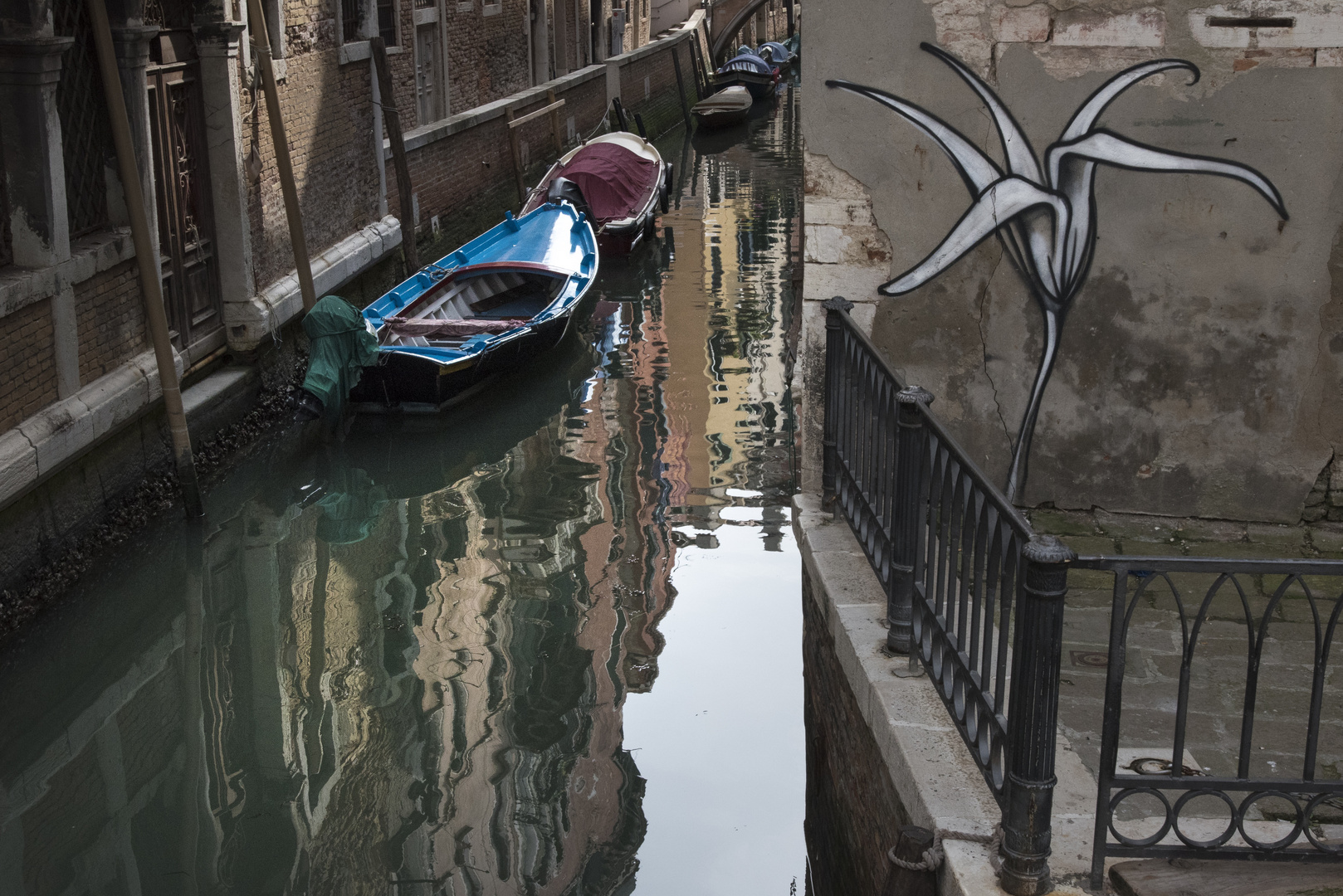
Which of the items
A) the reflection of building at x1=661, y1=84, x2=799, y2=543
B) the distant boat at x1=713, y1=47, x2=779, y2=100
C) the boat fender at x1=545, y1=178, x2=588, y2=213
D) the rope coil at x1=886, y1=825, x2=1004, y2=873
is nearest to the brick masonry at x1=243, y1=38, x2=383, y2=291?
the boat fender at x1=545, y1=178, x2=588, y2=213

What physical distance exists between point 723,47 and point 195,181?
27.2 metres

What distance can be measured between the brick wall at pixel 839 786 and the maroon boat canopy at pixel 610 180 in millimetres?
10139

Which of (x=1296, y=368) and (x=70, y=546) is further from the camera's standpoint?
(x=70, y=546)

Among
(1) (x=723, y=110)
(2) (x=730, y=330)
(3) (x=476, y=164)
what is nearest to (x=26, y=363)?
(2) (x=730, y=330)

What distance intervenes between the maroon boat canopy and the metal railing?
10.9 m

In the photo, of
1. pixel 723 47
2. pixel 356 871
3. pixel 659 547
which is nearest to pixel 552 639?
pixel 659 547

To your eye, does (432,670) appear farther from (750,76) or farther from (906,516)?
(750,76)

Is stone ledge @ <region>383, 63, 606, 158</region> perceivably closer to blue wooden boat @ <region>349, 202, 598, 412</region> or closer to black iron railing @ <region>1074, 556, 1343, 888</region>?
blue wooden boat @ <region>349, 202, 598, 412</region>

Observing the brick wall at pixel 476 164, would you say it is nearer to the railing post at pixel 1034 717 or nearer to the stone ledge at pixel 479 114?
the stone ledge at pixel 479 114

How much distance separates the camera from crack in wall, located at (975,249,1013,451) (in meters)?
4.38

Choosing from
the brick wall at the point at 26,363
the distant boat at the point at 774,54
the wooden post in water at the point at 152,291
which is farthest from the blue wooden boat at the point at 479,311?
the distant boat at the point at 774,54

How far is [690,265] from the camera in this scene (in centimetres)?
1374

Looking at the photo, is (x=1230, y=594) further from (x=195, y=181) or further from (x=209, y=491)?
(x=195, y=181)

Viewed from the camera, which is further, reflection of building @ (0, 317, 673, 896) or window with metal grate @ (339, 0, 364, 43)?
window with metal grate @ (339, 0, 364, 43)
